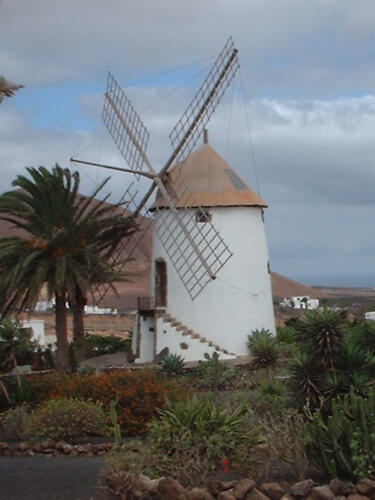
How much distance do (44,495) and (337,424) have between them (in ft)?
13.1

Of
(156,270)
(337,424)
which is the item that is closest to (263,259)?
(156,270)

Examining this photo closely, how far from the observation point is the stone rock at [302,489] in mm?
8797

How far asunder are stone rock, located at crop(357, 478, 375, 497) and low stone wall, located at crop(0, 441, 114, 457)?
534cm

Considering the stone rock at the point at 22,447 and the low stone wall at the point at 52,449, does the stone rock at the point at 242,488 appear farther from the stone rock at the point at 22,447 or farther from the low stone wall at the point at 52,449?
the stone rock at the point at 22,447

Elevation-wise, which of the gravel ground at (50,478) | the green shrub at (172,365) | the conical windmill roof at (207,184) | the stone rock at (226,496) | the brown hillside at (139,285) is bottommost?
the gravel ground at (50,478)

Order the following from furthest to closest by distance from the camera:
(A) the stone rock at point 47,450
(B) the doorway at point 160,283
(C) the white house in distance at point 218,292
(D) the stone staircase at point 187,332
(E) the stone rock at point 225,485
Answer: (B) the doorway at point 160,283 < (C) the white house in distance at point 218,292 < (D) the stone staircase at point 187,332 < (A) the stone rock at point 47,450 < (E) the stone rock at point 225,485

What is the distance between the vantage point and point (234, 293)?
85.0ft

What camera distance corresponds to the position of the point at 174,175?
2755cm

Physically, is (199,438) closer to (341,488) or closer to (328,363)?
(341,488)

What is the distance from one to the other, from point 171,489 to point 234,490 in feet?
2.49

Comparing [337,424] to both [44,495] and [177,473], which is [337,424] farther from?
[44,495]

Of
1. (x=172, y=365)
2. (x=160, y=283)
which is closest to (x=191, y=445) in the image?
(x=172, y=365)

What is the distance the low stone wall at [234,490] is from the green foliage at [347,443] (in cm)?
46

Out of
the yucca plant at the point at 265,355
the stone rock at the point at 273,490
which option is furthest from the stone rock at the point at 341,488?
the yucca plant at the point at 265,355
